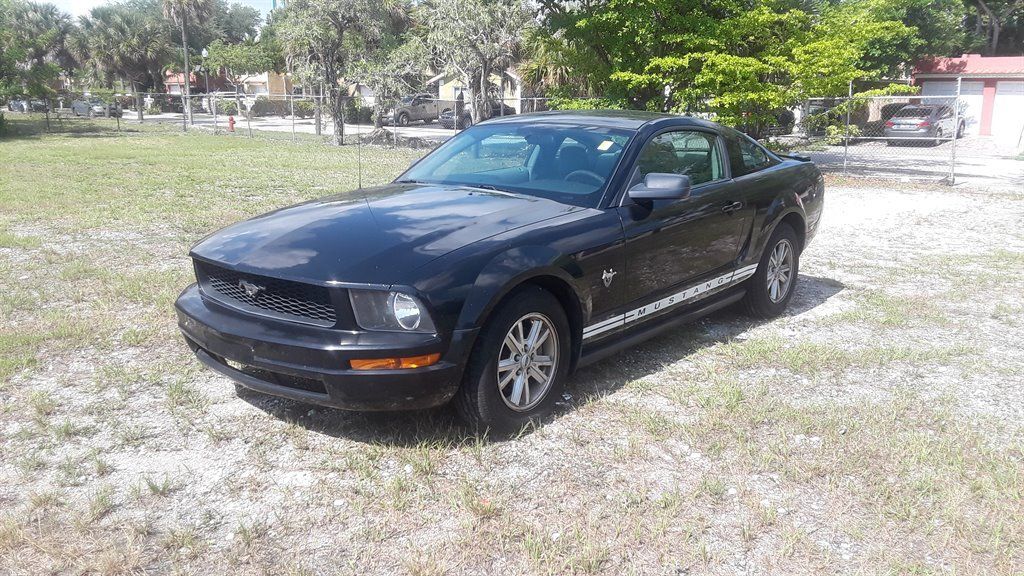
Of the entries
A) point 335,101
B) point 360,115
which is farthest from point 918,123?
point 360,115

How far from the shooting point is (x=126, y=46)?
6006 cm

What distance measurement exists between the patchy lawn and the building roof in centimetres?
3397

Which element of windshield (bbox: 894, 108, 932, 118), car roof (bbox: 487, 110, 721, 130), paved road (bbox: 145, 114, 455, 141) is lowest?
car roof (bbox: 487, 110, 721, 130)

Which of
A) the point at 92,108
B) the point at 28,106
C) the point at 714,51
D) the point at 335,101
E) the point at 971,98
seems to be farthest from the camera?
the point at 28,106

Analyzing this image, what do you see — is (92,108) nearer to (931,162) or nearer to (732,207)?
(931,162)

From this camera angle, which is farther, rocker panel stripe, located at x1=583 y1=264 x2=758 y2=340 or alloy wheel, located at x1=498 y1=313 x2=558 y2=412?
rocker panel stripe, located at x1=583 y1=264 x2=758 y2=340

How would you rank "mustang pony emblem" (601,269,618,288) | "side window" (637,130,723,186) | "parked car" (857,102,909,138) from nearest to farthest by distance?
"mustang pony emblem" (601,269,618,288) < "side window" (637,130,723,186) < "parked car" (857,102,909,138)

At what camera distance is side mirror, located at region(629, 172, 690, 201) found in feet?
14.1

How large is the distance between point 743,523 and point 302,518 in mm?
1747

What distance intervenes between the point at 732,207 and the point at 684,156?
1.64ft

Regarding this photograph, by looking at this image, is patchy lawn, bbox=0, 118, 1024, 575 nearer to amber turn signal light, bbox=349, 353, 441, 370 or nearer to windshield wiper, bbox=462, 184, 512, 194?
amber turn signal light, bbox=349, 353, 441, 370

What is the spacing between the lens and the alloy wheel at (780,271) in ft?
19.6

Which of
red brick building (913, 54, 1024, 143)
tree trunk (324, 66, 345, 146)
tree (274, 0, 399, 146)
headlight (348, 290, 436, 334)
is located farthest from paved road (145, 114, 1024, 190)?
headlight (348, 290, 436, 334)

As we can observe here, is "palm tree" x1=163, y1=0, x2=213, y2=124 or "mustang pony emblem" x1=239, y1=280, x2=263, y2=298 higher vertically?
"palm tree" x1=163, y1=0, x2=213, y2=124
